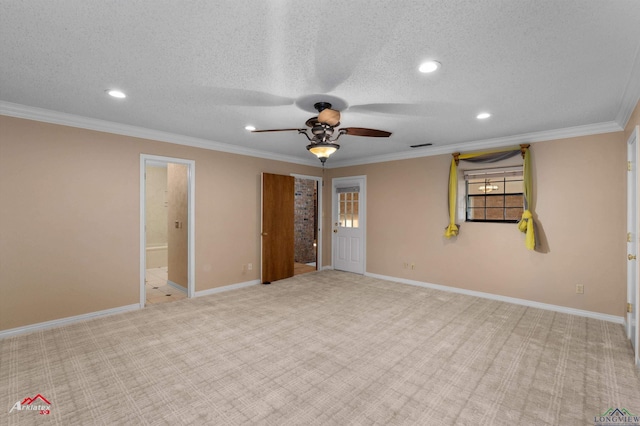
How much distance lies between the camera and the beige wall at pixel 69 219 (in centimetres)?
322

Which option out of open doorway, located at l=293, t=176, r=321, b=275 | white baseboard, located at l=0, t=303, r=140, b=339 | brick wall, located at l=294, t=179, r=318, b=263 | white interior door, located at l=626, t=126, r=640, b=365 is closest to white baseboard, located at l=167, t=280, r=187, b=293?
white baseboard, located at l=0, t=303, r=140, b=339

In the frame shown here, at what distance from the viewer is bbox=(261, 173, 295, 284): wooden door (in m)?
5.59

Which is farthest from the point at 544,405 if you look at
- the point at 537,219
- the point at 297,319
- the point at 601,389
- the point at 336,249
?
the point at 336,249

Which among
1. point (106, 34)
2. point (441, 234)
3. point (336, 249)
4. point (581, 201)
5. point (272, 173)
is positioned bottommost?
point (336, 249)

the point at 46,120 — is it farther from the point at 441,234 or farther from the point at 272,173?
the point at 441,234

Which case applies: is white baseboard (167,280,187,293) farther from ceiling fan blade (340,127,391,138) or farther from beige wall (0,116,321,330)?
ceiling fan blade (340,127,391,138)

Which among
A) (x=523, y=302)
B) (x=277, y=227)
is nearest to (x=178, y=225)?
(x=277, y=227)

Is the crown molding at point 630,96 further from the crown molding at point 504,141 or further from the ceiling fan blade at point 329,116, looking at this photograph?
the ceiling fan blade at point 329,116

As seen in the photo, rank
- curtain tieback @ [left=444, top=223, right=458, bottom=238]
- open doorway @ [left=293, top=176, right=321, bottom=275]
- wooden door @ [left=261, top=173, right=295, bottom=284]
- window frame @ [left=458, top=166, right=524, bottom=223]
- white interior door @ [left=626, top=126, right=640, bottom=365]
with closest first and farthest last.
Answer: white interior door @ [left=626, top=126, right=640, bottom=365]
window frame @ [left=458, top=166, right=524, bottom=223]
curtain tieback @ [left=444, top=223, right=458, bottom=238]
wooden door @ [left=261, top=173, right=295, bottom=284]
open doorway @ [left=293, top=176, right=321, bottom=275]

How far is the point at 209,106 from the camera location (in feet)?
10.4

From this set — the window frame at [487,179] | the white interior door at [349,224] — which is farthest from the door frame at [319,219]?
the window frame at [487,179]

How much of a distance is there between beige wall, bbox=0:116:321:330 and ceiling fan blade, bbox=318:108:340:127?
114 inches

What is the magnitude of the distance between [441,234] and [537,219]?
1409 millimetres

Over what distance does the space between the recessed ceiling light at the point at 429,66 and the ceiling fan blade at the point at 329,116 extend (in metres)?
0.78
